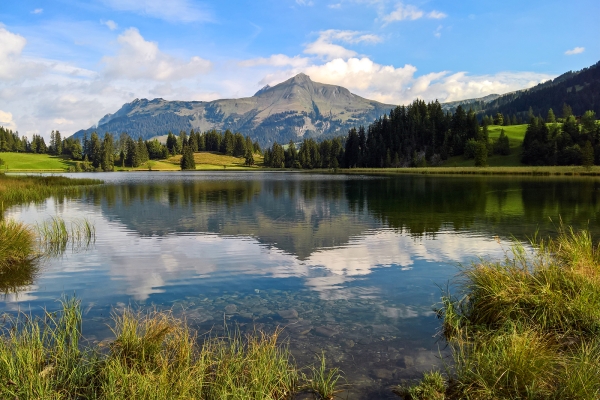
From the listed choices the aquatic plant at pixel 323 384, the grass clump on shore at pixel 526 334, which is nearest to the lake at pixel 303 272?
the aquatic plant at pixel 323 384

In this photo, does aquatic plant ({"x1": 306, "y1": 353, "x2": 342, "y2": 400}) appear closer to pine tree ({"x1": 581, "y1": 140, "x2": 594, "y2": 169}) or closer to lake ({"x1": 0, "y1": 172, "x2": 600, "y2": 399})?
lake ({"x1": 0, "y1": 172, "x2": 600, "y2": 399})

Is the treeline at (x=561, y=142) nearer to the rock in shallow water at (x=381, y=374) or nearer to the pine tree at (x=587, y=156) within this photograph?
the pine tree at (x=587, y=156)

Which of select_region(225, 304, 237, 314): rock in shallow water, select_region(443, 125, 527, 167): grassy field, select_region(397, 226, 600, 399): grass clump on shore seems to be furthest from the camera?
select_region(443, 125, 527, 167): grassy field

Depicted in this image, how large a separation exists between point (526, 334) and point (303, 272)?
37.8ft

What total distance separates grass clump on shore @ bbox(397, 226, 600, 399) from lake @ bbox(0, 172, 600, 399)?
972 millimetres

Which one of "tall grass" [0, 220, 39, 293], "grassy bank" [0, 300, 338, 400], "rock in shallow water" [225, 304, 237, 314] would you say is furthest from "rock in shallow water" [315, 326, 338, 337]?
"tall grass" [0, 220, 39, 293]

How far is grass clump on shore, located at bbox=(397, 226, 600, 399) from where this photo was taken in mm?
7766

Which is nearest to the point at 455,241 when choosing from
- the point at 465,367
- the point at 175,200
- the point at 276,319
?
the point at 276,319

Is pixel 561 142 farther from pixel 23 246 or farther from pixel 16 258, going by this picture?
pixel 16 258

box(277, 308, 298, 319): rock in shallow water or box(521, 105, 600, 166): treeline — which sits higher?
box(521, 105, 600, 166): treeline

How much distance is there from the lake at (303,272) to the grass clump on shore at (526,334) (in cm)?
97

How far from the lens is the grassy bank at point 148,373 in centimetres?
742

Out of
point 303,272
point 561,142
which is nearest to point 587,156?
point 561,142

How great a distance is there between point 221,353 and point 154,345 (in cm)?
156
